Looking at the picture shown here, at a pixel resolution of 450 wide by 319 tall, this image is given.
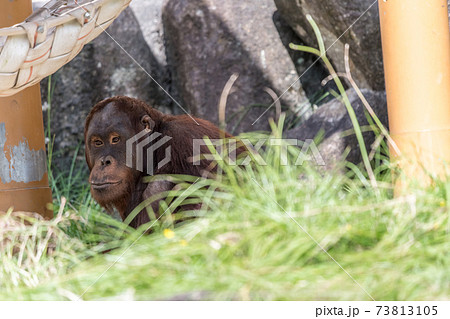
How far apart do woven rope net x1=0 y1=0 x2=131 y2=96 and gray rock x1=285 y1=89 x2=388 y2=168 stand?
1220 millimetres

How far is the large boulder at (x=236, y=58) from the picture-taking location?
12.8 ft

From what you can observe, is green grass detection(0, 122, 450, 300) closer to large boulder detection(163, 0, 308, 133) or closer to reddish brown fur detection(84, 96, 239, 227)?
reddish brown fur detection(84, 96, 239, 227)

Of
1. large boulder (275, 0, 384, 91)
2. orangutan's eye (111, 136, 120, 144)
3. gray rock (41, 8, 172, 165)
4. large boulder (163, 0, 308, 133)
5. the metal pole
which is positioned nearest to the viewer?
the metal pole

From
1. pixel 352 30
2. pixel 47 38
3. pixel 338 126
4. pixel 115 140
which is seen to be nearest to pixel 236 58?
pixel 352 30

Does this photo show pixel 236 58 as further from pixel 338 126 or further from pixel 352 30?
pixel 338 126

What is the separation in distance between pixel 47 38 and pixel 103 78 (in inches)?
90.3

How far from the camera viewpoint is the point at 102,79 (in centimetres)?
423

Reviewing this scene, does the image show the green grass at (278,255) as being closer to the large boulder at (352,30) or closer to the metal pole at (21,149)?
the metal pole at (21,149)

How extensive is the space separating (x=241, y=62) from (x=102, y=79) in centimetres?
98

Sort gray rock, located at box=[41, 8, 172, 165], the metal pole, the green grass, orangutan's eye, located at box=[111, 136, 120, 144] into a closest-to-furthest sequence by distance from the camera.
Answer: the green grass → the metal pole → orangutan's eye, located at box=[111, 136, 120, 144] → gray rock, located at box=[41, 8, 172, 165]

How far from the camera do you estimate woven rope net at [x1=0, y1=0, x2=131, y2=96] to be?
6.26 ft

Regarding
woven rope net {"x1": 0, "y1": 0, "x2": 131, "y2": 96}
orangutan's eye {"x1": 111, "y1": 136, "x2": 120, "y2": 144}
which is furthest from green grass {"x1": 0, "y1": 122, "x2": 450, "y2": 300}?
orangutan's eye {"x1": 111, "y1": 136, "x2": 120, "y2": 144}

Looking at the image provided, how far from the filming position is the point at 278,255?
53.4 inches
